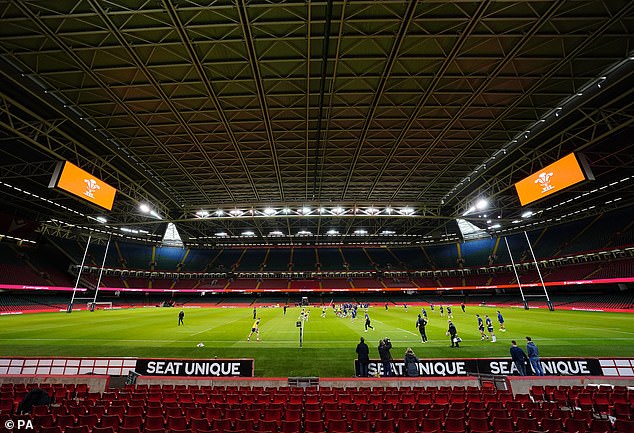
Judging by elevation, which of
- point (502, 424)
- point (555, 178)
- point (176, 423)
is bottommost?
point (502, 424)

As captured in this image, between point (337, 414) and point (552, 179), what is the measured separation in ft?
73.6

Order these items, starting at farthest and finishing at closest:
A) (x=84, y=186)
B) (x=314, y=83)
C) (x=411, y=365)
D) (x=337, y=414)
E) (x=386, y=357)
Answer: (x=84, y=186)
(x=314, y=83)
(x=386, y=357)
(x=411, y=365)
(x=337, y=414)

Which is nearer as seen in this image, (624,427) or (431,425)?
(624,427)

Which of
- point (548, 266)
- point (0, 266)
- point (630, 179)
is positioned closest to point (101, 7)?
point (0, 266)

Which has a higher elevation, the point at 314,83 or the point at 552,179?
the point at 314,83

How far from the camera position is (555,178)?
1942cm

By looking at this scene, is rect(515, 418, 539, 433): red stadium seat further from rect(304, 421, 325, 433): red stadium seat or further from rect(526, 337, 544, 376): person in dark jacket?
rect(526, 337, 544, 376): person in dark jacket

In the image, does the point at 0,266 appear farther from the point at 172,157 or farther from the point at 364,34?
the point at 364,34

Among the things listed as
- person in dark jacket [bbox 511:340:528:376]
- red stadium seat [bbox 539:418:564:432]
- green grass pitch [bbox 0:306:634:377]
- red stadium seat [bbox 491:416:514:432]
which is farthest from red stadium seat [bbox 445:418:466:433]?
green grass pitch [bbox 0:306:634:377]

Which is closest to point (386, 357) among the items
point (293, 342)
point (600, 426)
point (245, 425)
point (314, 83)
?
point (600, 426)

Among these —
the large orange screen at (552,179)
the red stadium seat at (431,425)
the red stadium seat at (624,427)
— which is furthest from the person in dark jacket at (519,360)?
the large orange screen at (552,179)

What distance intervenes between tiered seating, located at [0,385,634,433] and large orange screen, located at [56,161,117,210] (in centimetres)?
1582

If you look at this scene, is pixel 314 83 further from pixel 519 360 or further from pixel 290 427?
pixel 519 360

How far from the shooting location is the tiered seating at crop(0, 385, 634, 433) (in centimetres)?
559
